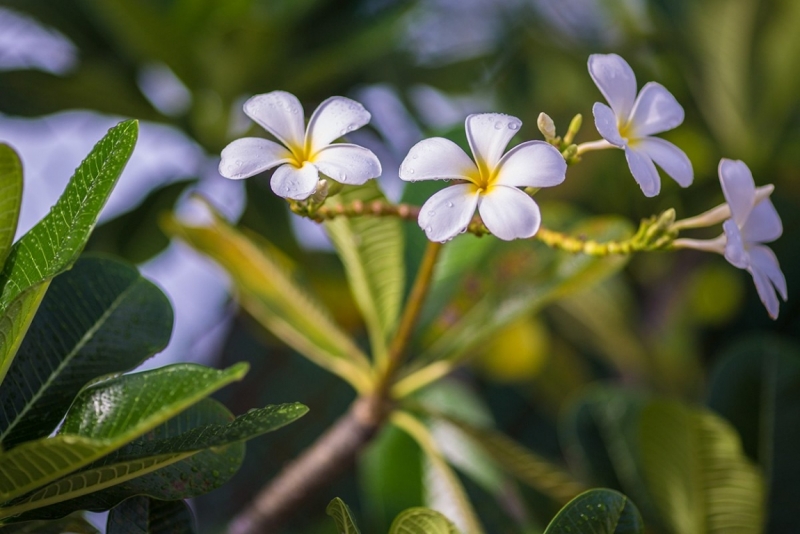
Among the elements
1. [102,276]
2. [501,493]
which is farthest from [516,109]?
[102,276]

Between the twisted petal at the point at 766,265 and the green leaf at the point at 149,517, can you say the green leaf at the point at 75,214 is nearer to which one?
the green leaf at the point at 149,517

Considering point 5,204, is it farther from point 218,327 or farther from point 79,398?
point 218,327

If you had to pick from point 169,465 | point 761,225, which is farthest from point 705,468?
point 169,465

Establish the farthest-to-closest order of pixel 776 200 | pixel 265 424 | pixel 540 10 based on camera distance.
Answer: pixel 540 10
pixel 776 200
pixel 265 424

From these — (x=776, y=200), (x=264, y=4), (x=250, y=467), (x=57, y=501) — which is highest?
(x=264, y=4)

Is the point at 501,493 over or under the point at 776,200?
under

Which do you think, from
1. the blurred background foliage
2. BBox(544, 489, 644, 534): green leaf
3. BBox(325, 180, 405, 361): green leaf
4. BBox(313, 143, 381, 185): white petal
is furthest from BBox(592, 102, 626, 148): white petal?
the blurred background foliage
